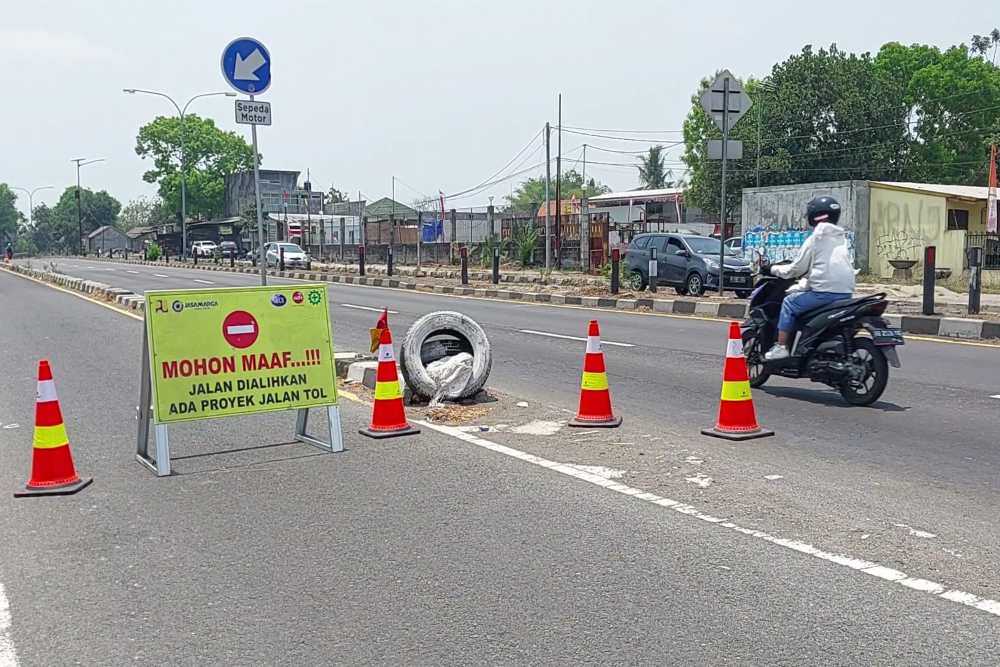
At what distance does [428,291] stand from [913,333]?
16.7 m

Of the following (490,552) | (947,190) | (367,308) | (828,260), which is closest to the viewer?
(490,552)

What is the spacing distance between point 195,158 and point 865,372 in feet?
324

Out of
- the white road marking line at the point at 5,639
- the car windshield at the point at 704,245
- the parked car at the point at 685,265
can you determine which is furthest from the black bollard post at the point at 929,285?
the white road marking line at the point at 5,639

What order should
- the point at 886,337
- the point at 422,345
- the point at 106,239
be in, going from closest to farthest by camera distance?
the point at 886,337 < the point at 422,345 < the point at 106,239

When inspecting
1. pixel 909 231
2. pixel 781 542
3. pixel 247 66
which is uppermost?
pixel 247 66

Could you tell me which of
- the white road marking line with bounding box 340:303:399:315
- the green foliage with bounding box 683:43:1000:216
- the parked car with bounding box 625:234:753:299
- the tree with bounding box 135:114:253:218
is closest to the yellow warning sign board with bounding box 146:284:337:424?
the white road marking line with bounding box 340:303:399:315

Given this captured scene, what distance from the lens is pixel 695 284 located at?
74.6 feet

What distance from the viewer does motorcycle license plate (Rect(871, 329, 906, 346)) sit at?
27.8 ft

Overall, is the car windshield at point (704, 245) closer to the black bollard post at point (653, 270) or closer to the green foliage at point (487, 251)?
the black bollard post at point (653, 270)

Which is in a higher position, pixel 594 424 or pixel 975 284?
pixel 975 284

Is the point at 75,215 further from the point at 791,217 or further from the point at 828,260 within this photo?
the point at 828,260

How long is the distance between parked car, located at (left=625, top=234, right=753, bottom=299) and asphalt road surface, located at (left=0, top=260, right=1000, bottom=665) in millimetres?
13340

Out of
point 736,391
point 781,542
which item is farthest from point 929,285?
point 781,542

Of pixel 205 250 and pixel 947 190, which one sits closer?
pixel 947 190
